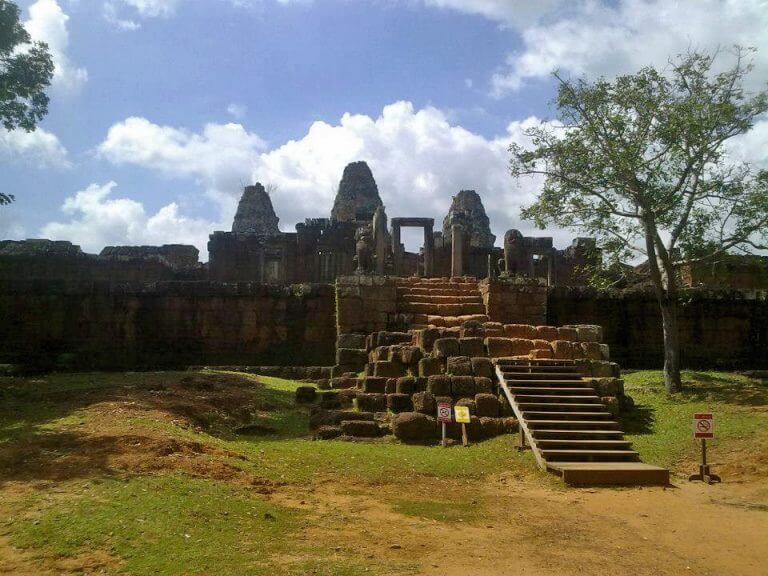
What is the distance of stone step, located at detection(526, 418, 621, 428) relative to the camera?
33.7ft

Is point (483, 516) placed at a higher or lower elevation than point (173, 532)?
lower

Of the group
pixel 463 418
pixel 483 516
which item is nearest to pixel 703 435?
pixel 463 418

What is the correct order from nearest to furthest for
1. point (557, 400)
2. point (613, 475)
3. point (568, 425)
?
point (613, 475)
point (568, 425)
point (557, 400)

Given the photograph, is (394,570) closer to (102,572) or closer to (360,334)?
(102,572)

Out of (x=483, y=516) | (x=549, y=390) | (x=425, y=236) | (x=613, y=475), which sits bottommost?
(x=483, y=516)

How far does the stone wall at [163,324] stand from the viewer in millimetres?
18016

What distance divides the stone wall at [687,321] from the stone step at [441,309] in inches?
103

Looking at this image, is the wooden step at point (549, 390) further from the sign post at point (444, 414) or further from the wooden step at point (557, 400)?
the sign post at point (444, 414)

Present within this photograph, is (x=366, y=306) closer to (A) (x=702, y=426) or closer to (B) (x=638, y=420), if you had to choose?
(B) (x=638, y=420)

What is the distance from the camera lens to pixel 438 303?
17.4 metres

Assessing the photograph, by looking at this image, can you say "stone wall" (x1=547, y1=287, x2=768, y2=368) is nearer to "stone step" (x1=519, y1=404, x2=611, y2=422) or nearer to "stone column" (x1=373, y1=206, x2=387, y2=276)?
"stone column" (x1=373, y1=206, x2=387, y2=276)

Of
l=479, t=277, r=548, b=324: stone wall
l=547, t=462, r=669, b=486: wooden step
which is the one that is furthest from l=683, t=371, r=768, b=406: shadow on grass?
l=547, t=462, r=669, b=486: wooden step

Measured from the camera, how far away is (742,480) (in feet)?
29.9

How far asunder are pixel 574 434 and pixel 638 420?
8.63 ft
